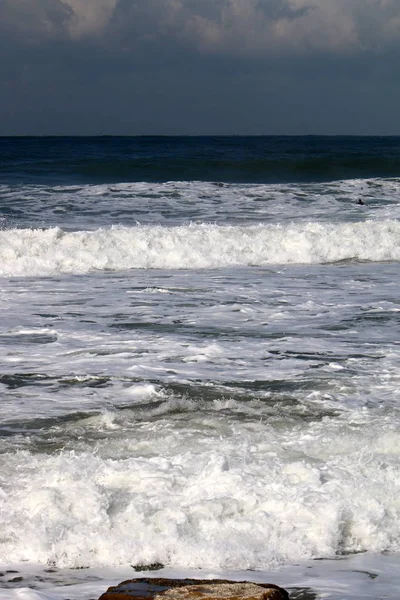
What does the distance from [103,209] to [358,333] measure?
1289cm

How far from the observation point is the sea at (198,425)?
3.55m

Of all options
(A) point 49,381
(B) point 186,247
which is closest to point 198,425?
(A) point 49,381

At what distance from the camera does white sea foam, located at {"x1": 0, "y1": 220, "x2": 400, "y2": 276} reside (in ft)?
44.9

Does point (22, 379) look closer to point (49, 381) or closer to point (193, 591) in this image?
point (49, 381)

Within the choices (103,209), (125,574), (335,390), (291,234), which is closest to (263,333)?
(335,390)

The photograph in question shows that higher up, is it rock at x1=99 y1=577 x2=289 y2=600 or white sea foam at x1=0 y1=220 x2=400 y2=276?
white sea foam at x1=0 y1=220 x2=400 y2=276

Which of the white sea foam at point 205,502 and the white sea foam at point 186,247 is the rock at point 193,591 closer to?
the white sea foam at point 205,502

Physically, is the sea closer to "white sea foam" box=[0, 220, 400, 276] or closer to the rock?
"white sea foam" box=[0, 220, 400, 276]

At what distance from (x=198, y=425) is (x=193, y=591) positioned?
95.6 inches

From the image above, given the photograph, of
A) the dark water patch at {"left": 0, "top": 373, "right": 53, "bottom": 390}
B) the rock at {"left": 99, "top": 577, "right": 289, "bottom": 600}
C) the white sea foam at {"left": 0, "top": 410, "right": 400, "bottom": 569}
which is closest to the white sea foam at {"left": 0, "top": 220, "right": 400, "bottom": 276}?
the dark water patch at {"left": 0, "top": 373, "right": 53, "bottom": 390}

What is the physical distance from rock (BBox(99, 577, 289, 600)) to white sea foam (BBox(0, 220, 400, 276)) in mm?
10299

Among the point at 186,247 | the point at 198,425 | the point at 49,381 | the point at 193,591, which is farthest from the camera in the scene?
the point at 186,247

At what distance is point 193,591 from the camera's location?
2.75 metres

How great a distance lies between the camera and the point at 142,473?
431cm
